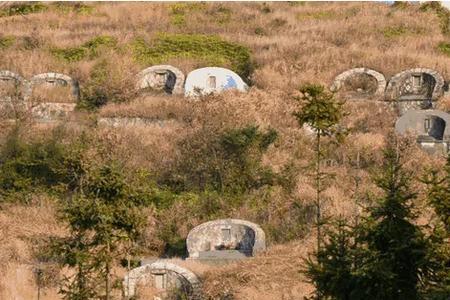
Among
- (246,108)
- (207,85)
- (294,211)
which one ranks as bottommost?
(294,211)

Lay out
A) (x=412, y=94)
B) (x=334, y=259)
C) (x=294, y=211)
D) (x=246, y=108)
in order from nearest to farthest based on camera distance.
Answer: (x=334, y=259), (x=294, y=211), (x=246, y=108), (x=412, y=94)

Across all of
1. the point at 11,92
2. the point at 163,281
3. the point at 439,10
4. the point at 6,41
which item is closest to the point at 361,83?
the point at 439,10

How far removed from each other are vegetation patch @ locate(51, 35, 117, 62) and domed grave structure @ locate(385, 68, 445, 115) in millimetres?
10767

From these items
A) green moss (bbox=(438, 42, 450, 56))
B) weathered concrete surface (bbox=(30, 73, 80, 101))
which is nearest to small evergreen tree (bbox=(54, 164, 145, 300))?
weathered concrete surface (bbox=(30, 73, 80, 101))

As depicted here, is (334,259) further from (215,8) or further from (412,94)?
(215,8)

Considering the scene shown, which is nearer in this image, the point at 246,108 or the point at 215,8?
the point at 246,108

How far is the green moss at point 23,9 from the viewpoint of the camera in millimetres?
35531

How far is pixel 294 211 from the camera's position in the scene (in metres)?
14.7

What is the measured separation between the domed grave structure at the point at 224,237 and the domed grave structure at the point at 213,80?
933 cm

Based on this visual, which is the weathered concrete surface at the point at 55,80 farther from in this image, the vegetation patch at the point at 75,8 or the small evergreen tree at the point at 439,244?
the small evergreen tree at the point at 439,244

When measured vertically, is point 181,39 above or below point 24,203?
above

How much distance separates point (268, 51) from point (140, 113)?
279 inches

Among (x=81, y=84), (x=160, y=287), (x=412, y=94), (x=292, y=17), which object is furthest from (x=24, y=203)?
(x=292, y=17)

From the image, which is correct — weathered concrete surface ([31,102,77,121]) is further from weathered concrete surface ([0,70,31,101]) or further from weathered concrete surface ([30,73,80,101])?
weathered concrete surface ([30,73,80,101])
